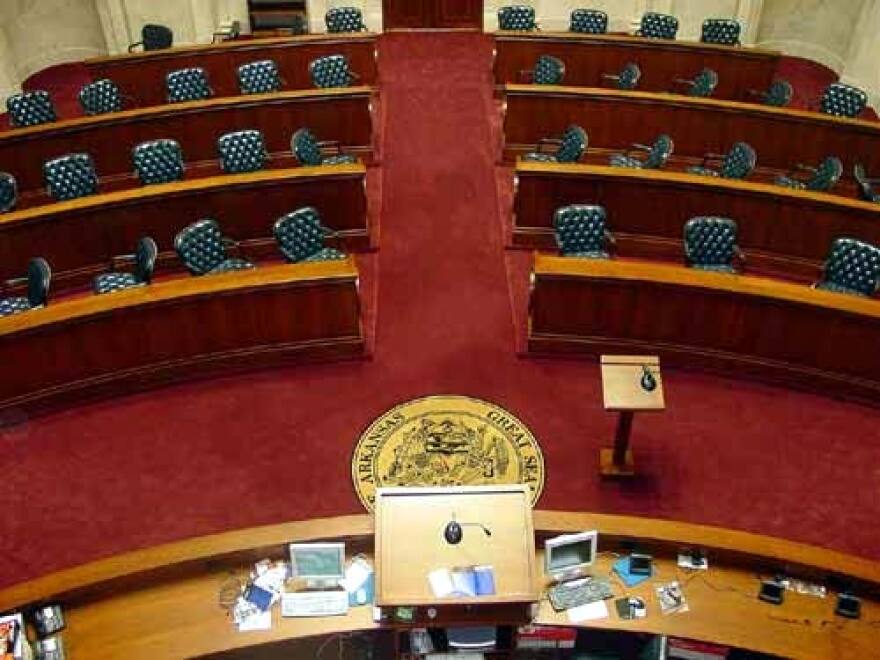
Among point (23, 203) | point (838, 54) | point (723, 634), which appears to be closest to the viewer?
point (723, 634)

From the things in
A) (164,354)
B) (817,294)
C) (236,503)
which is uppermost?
(817,294)

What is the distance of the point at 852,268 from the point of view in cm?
632

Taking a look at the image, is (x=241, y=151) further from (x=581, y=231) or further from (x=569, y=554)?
(x=569, y=554)

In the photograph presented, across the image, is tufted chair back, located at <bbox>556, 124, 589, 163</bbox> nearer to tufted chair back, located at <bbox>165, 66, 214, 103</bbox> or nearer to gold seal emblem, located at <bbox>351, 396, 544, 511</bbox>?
gold seal emblem, located at <bbox>351, 396, 544, 511</bbox>

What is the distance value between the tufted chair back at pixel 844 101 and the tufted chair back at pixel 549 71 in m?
2.52

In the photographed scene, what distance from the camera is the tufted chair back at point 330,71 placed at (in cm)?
865

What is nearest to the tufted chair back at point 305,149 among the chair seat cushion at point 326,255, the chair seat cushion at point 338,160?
the chair seat cushion at point 338,160

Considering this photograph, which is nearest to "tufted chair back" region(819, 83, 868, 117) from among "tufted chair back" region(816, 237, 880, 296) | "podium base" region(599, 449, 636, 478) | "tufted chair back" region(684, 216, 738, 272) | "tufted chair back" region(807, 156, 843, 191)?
"tufted chair back" region(807, 156, 843, 191)

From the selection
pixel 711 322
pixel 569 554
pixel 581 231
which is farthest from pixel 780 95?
pixel 569 554

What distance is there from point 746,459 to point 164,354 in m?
3.94

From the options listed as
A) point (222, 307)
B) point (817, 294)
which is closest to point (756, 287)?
point (817, 294)

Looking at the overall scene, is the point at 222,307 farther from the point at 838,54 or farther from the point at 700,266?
the point at 838,54

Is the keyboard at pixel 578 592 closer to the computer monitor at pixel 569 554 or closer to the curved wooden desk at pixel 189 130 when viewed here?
the computer monitor at pixel 569 554

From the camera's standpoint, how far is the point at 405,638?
14.2 feet
